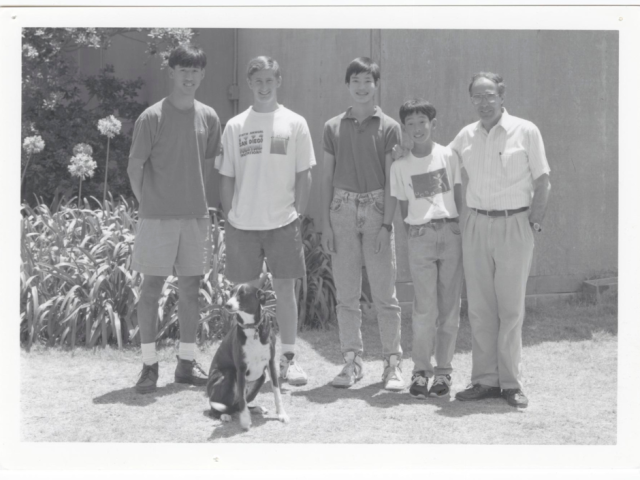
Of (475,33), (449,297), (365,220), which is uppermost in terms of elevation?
(475,33)

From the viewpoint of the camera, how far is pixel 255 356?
15.4 ft

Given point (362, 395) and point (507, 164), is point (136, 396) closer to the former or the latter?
point (362, 395)

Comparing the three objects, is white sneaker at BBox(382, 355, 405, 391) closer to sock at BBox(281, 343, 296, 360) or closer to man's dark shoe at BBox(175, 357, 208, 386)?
sock at BBox(281, 343, 296, 360)

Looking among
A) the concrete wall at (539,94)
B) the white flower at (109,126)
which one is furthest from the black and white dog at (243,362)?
the white flower at (109,126)

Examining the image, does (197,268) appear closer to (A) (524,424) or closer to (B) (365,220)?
(B) (365,220)

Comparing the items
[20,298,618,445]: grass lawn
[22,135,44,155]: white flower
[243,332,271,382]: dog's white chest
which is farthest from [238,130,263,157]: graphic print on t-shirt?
[22,135,44,155]: white flower

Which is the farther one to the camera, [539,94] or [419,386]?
[539,94]

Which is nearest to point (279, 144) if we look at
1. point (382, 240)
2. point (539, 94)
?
point (382, 240)

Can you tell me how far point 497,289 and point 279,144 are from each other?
1.74m

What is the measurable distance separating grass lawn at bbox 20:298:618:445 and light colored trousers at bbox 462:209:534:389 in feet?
0.83
